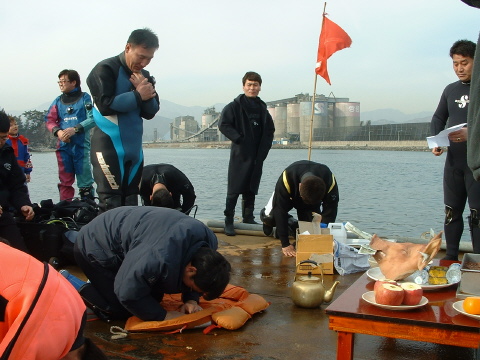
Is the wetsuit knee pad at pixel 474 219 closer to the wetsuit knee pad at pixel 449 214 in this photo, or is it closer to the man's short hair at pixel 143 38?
the wetsuit knee pad at pixel 449 214

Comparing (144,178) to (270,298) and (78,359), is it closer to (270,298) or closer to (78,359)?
(270,298)

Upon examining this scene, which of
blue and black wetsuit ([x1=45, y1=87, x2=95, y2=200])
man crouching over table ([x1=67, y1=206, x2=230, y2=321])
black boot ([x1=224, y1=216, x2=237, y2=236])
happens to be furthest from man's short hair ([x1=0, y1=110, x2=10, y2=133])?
black boot ([x1=224, y1=216, x2=237, y2=236])

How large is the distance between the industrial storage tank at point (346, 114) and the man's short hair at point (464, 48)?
287 ft

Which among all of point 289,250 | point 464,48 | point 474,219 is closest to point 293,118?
point 289,250

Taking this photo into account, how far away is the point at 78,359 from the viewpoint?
1.58 meters

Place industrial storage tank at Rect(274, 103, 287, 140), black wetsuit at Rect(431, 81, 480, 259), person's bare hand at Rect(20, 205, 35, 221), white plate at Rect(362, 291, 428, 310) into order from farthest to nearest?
1. industrial storage tank at Rect(274, 103, 287, 140)
2. person's bare hand at Rect(20, 205, 35, 221)
3. black wetsuit at Rect(431, 81, 480, 259)
4. white plate at Rect(362, 291, 428, 310)

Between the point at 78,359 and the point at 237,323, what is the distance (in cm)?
178

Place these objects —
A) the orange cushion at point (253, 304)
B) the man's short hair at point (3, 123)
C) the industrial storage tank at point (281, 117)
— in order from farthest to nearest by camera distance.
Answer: the industrial storage tank at point (281, 117) → the man's short hair at point (3, 123) → the orange cushion at point (253, 304)

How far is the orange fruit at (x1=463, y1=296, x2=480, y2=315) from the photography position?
2.36 metres

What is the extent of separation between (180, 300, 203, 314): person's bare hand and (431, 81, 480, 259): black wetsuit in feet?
7.20

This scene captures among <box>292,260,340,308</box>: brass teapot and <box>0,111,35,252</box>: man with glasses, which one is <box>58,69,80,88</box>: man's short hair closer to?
<box>0,111,35,252</box>: man with glasses

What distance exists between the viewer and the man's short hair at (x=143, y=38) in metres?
4.48

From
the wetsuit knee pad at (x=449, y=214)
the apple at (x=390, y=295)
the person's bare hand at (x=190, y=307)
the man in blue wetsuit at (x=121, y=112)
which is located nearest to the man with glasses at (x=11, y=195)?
the man in blue wetsuit at (x=121, y=112)

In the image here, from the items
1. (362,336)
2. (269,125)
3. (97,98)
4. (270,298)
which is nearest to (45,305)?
(362,336)
